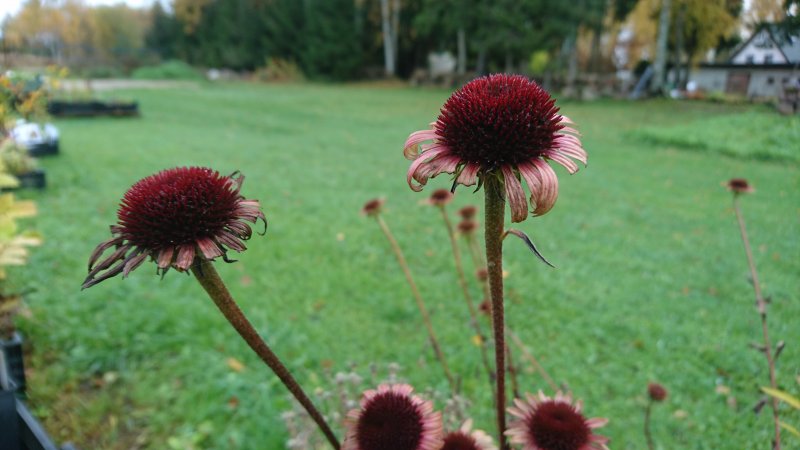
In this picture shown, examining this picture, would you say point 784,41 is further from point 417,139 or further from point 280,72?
point 280,72

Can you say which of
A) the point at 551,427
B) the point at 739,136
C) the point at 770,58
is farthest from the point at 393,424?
the point at 739,136

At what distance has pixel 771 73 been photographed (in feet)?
8.23

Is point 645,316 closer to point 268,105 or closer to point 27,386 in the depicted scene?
point 27,386

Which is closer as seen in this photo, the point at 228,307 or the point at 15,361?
the point at 228,307

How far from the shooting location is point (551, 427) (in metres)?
0.96

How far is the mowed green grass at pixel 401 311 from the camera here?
2592 millimetres

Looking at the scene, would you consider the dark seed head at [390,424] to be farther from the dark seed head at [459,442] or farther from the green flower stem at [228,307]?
the green flower stem at [228,307]

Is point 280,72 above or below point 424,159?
above

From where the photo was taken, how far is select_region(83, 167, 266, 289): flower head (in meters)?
0.79

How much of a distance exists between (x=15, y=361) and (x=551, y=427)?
245 centimetres

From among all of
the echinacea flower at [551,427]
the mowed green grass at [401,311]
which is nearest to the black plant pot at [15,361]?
the mowed green grass at [401,311]

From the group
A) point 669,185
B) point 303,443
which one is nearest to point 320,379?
point 303,443

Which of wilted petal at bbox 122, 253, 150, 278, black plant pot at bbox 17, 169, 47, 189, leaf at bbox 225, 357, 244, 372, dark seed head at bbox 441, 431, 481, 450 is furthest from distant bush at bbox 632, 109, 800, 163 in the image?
black plant pot at bbox 17, 169, 47, 189

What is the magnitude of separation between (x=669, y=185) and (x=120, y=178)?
6.85 m
